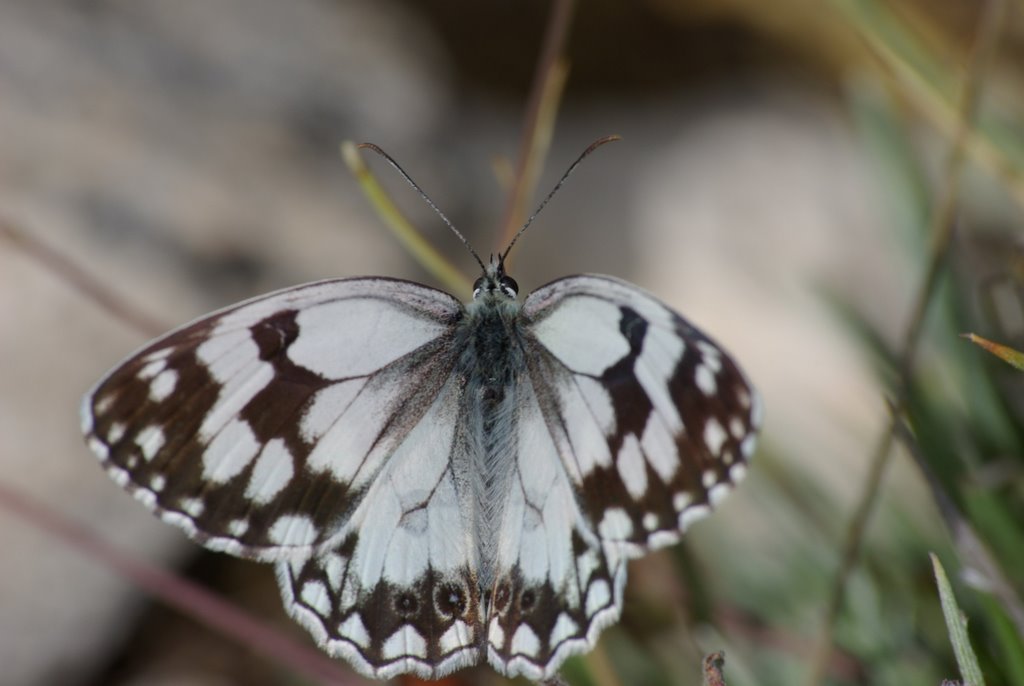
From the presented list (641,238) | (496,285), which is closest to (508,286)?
(496,285)

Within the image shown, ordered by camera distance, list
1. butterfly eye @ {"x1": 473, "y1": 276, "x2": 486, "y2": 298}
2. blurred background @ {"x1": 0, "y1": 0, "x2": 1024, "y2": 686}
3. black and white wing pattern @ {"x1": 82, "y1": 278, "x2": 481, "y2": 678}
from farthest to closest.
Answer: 1. blurred background @ {"x1": 0, "y1": 0, "x2": 1024, "y2": 686}
2. butterfly eye @ {"x1": 473, "y1": 276, "x2": 486, "y2": 298}
3. black and white wing pattern @ {"x1": 82, "y1": 278, "x2": 481, "y2": 678}

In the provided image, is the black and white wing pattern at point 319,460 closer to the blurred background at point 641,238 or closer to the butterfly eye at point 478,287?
the butterfly eye at point 478,287

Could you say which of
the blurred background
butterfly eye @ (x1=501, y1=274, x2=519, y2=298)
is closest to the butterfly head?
butterfly eye @ (x1=501, y1=274, x2=519, y2=298)

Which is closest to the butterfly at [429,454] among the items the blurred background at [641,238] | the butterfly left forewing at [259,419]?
the butterfly left forewing at [259,419]

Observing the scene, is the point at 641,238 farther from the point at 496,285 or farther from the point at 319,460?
the point at 319,460

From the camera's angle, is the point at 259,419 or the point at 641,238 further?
the point at 641,238

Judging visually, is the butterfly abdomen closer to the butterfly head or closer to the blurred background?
the butterfly head

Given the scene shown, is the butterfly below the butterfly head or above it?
below

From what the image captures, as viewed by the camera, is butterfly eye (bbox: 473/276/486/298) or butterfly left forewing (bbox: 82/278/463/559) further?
butterfly eye (bbox: 473/276/486/298)
